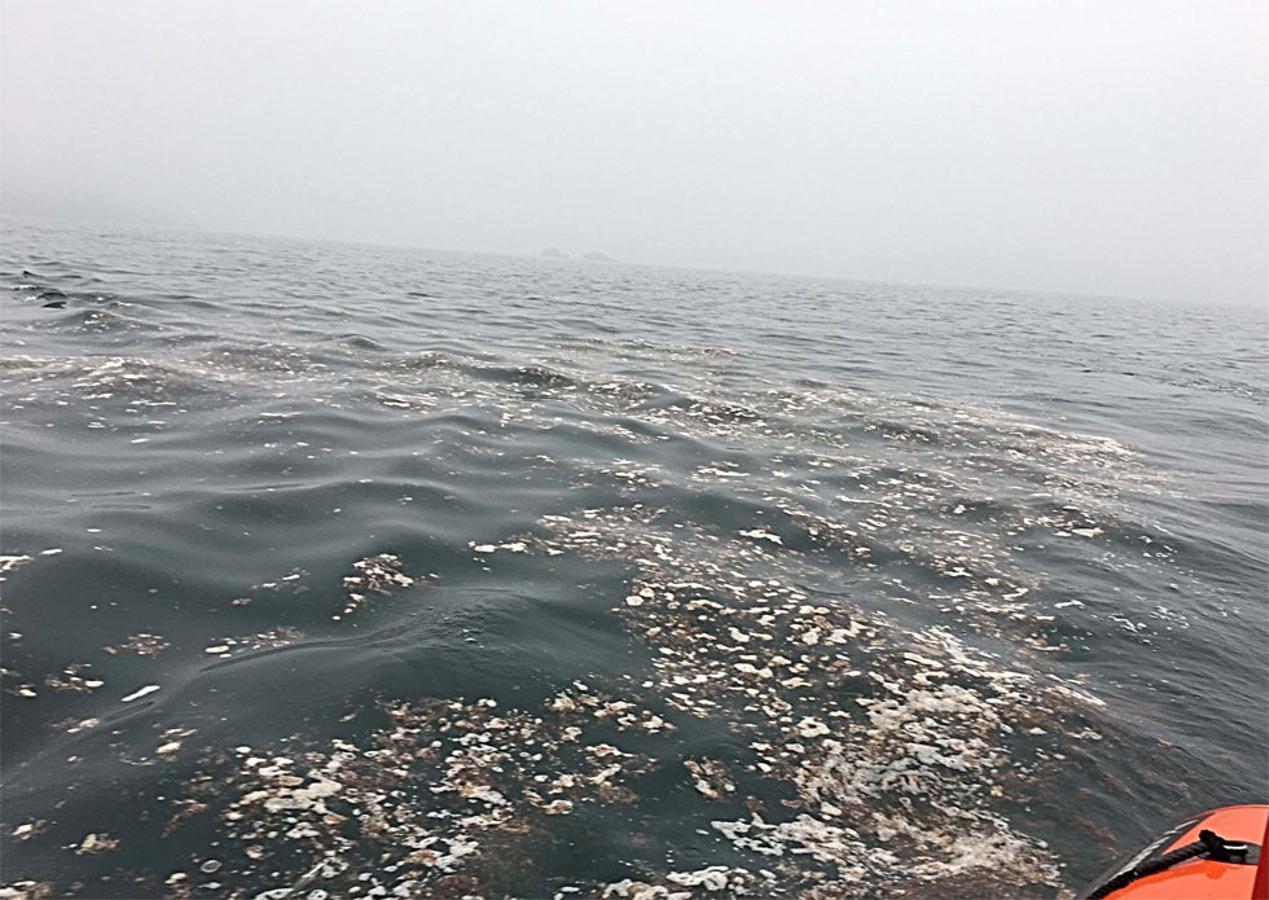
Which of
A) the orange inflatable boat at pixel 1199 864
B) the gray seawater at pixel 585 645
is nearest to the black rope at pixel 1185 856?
the orange inflatable boat at pixel 1199 864

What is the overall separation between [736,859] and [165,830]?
10.2 ft

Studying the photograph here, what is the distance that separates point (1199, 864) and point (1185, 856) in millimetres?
113

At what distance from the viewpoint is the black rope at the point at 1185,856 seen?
10.1 feet

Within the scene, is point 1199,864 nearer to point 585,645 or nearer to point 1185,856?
point 1185,856

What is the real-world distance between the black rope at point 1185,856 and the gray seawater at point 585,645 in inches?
40.9

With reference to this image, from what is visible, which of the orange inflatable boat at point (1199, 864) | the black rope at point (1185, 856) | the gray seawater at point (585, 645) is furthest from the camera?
the gray seawater at point (585, 645)

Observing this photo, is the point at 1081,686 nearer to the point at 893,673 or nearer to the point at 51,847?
the point at 893,673

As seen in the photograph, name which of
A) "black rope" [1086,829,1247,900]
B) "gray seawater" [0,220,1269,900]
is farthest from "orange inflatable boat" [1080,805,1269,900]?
"gray seawater" [0,220,1269,900]

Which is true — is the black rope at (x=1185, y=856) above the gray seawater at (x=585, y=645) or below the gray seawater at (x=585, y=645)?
above

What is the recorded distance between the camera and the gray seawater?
13.7 feet

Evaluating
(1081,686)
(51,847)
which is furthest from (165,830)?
(1081,686)

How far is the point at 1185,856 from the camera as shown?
10.2 feet

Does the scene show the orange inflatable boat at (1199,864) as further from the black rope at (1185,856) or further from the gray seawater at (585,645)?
the gray seawater at (585,645)

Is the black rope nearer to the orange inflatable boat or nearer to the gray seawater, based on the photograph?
the orange inflatable boat
